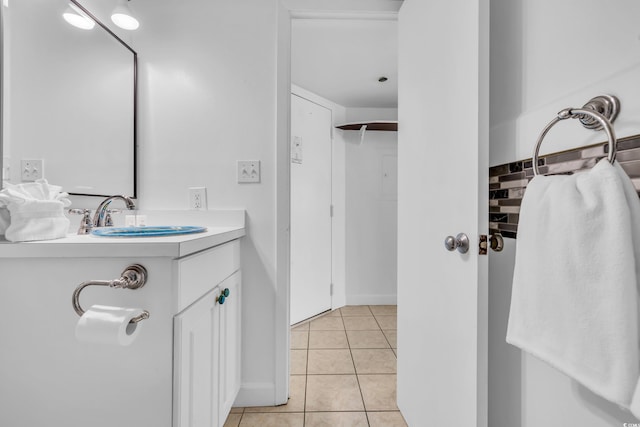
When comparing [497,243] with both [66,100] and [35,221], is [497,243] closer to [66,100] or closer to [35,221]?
[35,221]

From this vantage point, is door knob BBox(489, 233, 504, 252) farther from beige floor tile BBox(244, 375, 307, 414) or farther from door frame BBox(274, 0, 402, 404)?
beige floor tile BBox(244, 375, 307, 414)

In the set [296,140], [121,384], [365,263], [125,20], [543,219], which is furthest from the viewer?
[365,263]

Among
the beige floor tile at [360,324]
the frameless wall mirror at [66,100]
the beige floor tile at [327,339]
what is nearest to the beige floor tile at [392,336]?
the beige floor tile at [360,324]

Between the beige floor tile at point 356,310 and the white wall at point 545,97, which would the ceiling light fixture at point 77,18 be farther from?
the beige floor tile at point 356,310

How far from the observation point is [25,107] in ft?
3.11

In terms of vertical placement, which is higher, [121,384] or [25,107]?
[25,107]

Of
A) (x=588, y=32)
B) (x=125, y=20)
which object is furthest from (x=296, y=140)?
(x=588, y=32)

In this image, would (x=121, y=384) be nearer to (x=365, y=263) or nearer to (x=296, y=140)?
(x=296, y=140)

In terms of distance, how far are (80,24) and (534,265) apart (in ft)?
5.83

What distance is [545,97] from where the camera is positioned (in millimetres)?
711

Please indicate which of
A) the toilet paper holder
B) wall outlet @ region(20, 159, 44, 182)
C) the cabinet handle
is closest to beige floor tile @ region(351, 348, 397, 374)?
the cabinet handle

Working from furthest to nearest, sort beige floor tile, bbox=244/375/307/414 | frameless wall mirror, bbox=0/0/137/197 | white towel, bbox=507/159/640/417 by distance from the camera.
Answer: beige floor tile, bbox=244/375/307/414 < frameless wall mirror, bbox=0/0/137/197 < white towel, bbox=507/159/640/417

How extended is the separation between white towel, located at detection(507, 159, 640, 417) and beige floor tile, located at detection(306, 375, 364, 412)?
1153 mm

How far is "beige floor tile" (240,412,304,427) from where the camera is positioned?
1.32m
